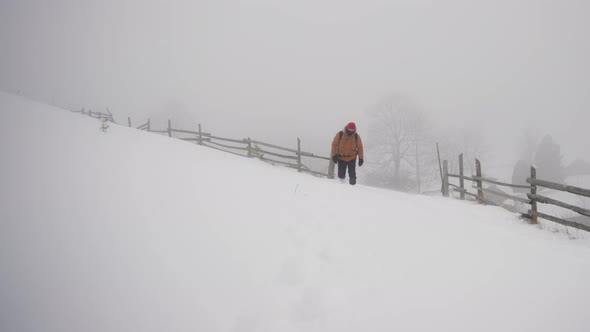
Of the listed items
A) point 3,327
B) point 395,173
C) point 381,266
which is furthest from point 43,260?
point 395,173

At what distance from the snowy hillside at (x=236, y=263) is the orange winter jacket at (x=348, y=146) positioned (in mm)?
2958

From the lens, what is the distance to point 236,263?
232 cm

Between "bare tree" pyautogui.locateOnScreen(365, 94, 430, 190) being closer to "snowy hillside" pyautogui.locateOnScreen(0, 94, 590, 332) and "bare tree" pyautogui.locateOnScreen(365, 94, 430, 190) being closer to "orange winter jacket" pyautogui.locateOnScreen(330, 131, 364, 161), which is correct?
"orange winter jacket" pyautogui.locateOnScreen(330, 131, 364, 161)

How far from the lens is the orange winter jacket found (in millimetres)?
6707

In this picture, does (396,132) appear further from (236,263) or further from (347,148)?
(236,263)

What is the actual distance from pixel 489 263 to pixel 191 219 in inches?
130

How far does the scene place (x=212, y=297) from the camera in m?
1.96

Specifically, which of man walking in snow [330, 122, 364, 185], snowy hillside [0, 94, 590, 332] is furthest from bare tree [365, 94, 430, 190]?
snowy hillside [0, 94, 590, 332]

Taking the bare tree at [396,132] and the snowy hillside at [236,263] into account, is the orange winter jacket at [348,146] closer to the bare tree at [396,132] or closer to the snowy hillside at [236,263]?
the snowy hillside at [236,263]

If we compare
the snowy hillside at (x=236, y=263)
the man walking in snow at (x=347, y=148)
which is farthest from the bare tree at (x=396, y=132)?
the snowy hillside at (x=236, y=263)

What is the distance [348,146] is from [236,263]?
16.5 feet

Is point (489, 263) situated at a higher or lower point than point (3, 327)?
lower

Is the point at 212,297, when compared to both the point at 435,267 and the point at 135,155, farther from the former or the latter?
the point at 135,155

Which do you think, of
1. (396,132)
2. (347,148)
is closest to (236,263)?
(347,148)
